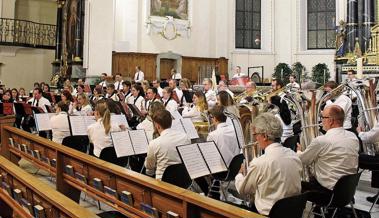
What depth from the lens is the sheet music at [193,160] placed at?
154 inches

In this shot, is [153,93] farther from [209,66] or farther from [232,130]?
[209,66]

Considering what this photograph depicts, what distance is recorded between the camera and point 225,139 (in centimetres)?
505

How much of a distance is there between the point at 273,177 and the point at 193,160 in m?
1.12

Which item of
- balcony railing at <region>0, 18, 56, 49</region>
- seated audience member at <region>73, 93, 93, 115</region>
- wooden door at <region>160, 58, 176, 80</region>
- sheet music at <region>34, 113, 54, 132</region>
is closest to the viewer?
sheet music at <region>34, 113, 54, 132</region>

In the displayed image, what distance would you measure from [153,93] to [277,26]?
1383 centimetres

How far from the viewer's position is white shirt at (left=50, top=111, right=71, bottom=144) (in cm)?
693

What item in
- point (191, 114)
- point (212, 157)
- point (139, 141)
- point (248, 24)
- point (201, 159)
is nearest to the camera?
point (201, 159)

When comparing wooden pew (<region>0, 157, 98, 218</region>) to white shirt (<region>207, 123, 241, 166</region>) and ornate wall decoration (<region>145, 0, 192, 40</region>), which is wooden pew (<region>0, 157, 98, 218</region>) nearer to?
white shirt (<region>207, 123, 241, 166</region>)

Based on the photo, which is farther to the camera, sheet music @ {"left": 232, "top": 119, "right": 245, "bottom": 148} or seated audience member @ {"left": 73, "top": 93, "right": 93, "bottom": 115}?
seated audience member @ {"left": 73, "top": 93, "right": 93, "bottom": 115}

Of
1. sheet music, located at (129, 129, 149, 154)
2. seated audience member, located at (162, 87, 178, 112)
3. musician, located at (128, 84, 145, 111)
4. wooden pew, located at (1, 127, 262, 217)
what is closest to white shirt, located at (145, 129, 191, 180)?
Result: wooden pew, located at (1, 127, 262, 217)

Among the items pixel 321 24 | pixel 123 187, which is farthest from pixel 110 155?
pixel 321 24

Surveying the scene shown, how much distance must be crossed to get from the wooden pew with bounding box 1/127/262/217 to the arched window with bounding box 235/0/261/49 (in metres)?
16.8

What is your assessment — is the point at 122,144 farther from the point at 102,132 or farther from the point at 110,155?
the point at 102,132

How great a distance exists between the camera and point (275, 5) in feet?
69.2
